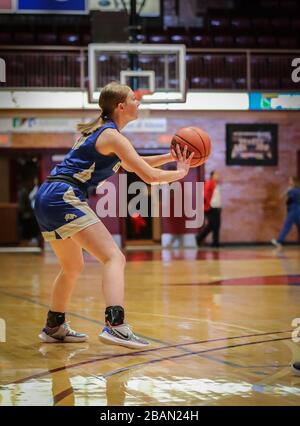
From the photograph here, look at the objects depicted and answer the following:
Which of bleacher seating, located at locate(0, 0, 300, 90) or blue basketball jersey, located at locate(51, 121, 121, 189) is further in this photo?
bleacher seating, located at locate(0, 0, 300, 90)

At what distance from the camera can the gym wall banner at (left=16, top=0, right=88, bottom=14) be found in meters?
16.0

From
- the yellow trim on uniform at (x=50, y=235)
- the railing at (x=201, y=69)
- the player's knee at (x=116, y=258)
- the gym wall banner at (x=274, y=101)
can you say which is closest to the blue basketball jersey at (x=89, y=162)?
the yellow trim on uniform at (x=50, y=235)

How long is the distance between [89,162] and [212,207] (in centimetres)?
1326

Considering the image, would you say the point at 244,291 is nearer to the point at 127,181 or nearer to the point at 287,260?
the point at 287,260

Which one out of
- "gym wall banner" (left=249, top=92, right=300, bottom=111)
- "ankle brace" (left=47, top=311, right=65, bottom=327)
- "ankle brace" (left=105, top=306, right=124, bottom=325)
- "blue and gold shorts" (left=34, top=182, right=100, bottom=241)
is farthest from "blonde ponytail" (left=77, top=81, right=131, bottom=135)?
"gym wall banner" (left=249, top=92, right=300, bottom=111)

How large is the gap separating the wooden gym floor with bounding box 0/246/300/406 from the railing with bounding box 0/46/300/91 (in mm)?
8379

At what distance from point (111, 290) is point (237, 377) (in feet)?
3.95

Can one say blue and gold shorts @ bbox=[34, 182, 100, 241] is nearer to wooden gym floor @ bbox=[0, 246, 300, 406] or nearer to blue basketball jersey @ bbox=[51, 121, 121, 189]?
blue basketball jersey @ bbox=[51, 121, 121, 189]

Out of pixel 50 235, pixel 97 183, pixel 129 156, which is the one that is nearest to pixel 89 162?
pixel 97 183

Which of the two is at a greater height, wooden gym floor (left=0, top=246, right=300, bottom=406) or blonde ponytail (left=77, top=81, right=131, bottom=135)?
blonde ponytail (left=77, top=81, right=131, bottom=135)

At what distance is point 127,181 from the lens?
1875cm

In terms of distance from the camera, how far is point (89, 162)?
5.22m

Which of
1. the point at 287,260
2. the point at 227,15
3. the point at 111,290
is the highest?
the point at 227,15

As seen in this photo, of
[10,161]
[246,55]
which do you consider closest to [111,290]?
[246,55]
